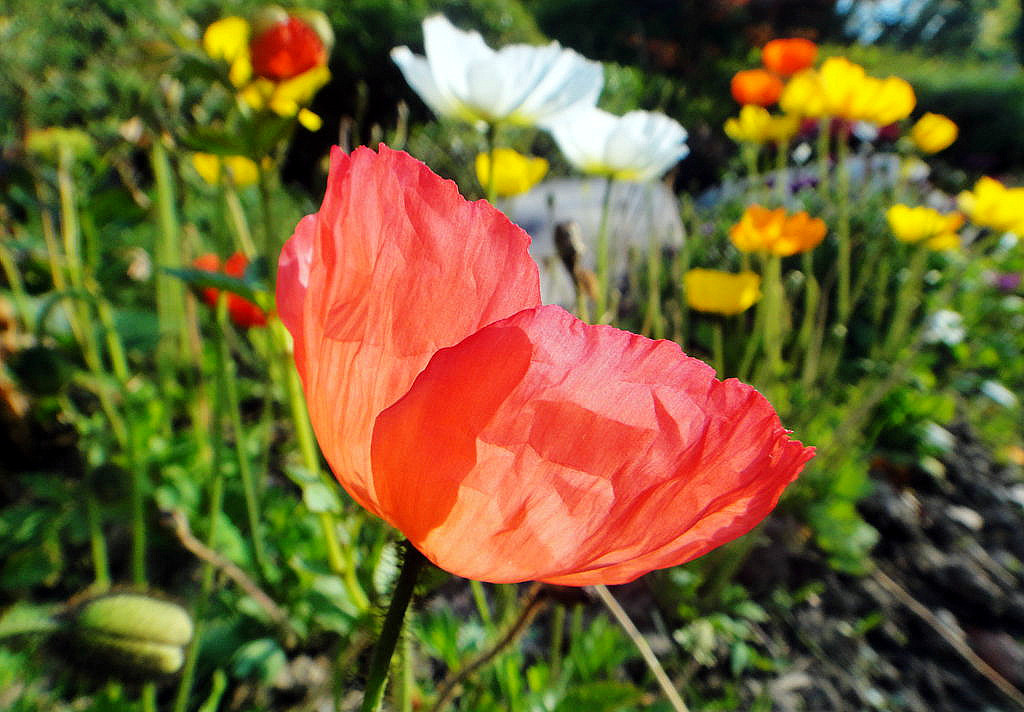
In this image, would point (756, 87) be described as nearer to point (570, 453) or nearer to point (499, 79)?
point (499, 79)

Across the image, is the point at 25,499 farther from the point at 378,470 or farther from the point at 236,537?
the point at 378,470

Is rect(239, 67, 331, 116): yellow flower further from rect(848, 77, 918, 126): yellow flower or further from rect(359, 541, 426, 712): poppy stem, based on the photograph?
rect(848, 77, 918, 126): yellow flower

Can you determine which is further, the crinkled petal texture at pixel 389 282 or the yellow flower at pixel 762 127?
the yellow flower at pixel 762 127

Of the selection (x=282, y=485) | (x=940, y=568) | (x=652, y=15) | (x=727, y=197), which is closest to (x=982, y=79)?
(x=652, y=15)

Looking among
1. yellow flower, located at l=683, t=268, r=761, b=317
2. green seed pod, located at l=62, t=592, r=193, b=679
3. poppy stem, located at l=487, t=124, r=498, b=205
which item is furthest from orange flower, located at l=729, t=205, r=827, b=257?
green seed pod, located at l=62, t=592, r=193, b=679

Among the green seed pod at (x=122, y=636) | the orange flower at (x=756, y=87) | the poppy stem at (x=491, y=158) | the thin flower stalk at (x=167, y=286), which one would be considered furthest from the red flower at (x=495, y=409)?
the orange flower at (x=756, y=87)

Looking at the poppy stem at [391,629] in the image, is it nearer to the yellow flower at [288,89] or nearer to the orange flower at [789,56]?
the yellow flower at [288,89]
